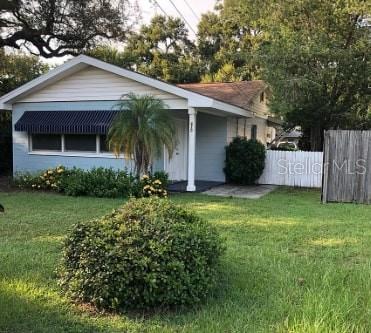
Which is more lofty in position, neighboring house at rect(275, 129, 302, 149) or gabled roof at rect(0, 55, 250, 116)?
gabled roof at rect(0, 55, 250, 116)

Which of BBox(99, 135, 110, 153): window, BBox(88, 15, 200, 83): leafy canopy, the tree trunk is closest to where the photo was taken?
BBox(99, 135, 110, 153): window

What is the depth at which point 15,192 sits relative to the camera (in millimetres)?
11867

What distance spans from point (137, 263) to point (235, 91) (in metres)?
14.2

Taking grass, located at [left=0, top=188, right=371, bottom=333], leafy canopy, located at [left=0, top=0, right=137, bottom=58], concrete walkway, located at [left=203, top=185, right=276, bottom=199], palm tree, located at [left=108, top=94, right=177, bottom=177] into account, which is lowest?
grass, located at [left=0, top=188, right=371, bottom=333]

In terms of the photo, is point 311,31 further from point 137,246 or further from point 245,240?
point 137,246

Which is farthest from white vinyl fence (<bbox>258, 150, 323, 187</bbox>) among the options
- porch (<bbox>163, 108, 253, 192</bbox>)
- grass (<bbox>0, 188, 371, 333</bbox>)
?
grass (<bbox>0, 188, 371, 333</bbox>)

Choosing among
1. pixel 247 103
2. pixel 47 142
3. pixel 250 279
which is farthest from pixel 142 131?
pixel 250 279

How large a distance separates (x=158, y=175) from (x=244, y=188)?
3.34 meters

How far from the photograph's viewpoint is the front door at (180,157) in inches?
567

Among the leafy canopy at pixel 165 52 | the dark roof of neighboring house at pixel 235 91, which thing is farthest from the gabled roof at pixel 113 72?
the leafy canopy at pixel 165 52

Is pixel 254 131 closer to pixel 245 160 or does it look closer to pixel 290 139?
pixel 245 160

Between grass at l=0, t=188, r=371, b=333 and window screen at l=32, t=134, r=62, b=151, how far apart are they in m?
6.03

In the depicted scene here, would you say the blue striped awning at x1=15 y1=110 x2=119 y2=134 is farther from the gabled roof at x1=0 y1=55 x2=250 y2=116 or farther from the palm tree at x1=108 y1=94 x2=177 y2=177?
the palm tree at x1=108 y1=94 x2=177 y2=177

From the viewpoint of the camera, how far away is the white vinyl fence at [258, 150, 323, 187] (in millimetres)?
14359
